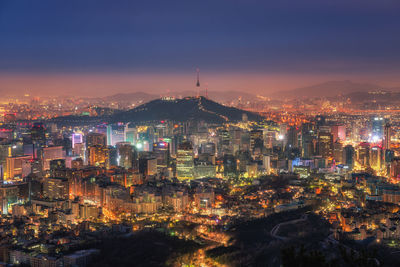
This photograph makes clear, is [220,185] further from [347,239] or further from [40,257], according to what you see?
[40,257]

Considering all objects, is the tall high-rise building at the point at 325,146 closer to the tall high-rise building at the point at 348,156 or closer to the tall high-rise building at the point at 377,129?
the tall high-rise building at the point at 348,156

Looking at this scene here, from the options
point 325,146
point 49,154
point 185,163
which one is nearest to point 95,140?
point 49,154

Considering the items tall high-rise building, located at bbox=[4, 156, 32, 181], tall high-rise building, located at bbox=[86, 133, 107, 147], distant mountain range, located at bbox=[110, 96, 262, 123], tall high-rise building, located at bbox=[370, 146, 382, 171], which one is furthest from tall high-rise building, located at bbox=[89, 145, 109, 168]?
tall high-rise building, located at bbox=[370, 146, 382, 171]

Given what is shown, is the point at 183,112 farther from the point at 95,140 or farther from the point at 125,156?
the point at 125,156

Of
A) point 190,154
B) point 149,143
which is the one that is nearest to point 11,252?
point 190,154

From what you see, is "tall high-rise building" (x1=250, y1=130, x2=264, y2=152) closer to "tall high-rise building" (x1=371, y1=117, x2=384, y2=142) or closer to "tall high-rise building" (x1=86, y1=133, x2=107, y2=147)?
"tall high-rise building" (x1=371, y1=117, x2=384, y2=142)

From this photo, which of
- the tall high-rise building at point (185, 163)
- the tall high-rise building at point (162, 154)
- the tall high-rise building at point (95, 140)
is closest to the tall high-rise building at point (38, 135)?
the tall high-rise building at point (95, 140)
